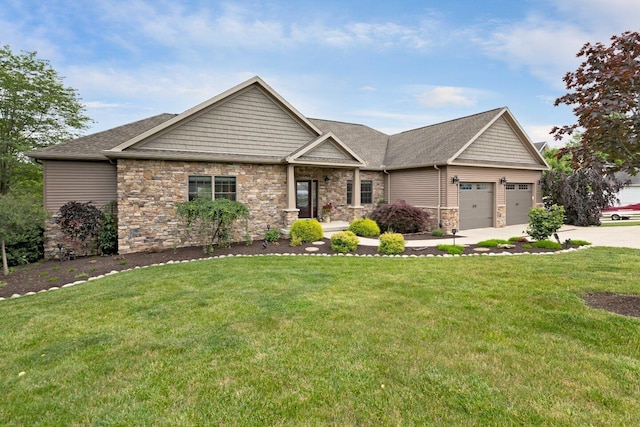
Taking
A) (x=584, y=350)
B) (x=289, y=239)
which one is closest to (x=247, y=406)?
(x=584, y=350)

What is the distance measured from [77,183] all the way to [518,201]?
65.9 feet

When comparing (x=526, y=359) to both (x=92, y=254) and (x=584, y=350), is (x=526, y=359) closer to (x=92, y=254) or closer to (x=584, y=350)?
(x=584, y=350)

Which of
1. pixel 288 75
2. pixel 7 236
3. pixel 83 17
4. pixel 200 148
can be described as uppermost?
pixel 288 75

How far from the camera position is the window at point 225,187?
36.9ft

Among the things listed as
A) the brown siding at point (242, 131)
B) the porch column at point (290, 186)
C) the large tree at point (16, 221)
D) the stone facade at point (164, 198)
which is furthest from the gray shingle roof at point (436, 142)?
the large tree at point (16, 221)

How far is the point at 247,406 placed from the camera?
244 centimetres

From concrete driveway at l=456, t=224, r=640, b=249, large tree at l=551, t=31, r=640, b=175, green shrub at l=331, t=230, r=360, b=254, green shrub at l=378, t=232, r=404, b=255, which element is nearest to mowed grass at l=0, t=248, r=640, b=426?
large tree at l=551, t=31, r=640, b=175

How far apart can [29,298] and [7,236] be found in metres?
3.50

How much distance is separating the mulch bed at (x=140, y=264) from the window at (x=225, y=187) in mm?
Result: 1908

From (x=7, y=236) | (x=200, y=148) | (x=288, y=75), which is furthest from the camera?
(x=288, y=75)

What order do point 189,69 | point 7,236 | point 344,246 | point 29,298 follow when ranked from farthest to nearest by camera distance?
point 189,69 < point 344,246 < point 7,236 < point 29,298

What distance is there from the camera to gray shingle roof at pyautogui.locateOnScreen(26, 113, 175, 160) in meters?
9.97

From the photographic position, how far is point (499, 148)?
15297 millimetres

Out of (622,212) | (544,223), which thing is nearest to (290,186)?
(544,223)
